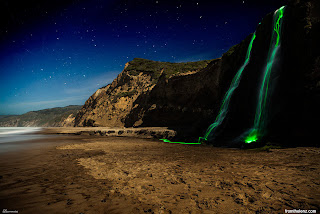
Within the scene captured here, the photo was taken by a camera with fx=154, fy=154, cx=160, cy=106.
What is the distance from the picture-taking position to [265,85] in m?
11.2

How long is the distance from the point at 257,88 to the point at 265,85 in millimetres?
762

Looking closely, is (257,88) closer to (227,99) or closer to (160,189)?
(227,99)

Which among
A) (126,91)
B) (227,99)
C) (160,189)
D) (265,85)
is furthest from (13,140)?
(126,91)

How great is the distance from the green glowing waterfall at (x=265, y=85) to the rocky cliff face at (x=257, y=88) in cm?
42

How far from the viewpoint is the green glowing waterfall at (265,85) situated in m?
10.6

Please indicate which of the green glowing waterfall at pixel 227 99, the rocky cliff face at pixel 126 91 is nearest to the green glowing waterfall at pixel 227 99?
the green glowing waterfall at pixel 227 99

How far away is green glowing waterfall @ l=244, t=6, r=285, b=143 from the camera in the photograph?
10.6 m

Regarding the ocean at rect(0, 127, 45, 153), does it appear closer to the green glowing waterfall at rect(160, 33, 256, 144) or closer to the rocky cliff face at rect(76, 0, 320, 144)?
the green glowing waterfall at rect(160, 33, 256, 144)

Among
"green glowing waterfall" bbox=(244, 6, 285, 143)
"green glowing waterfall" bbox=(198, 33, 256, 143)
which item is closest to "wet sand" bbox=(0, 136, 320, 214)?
"green glowing waterfall" bbox=(244, 6, 285, 143)

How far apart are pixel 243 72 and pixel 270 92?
371 cm

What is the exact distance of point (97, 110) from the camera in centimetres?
3659

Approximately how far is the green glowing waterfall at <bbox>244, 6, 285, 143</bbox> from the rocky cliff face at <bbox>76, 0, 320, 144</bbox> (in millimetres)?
423

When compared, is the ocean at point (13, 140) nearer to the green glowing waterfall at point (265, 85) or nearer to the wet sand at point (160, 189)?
the wet sand at point (160, 189)

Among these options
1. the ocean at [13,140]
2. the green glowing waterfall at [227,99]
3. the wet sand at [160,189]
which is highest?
the green glowing waterfall at [227,99]
